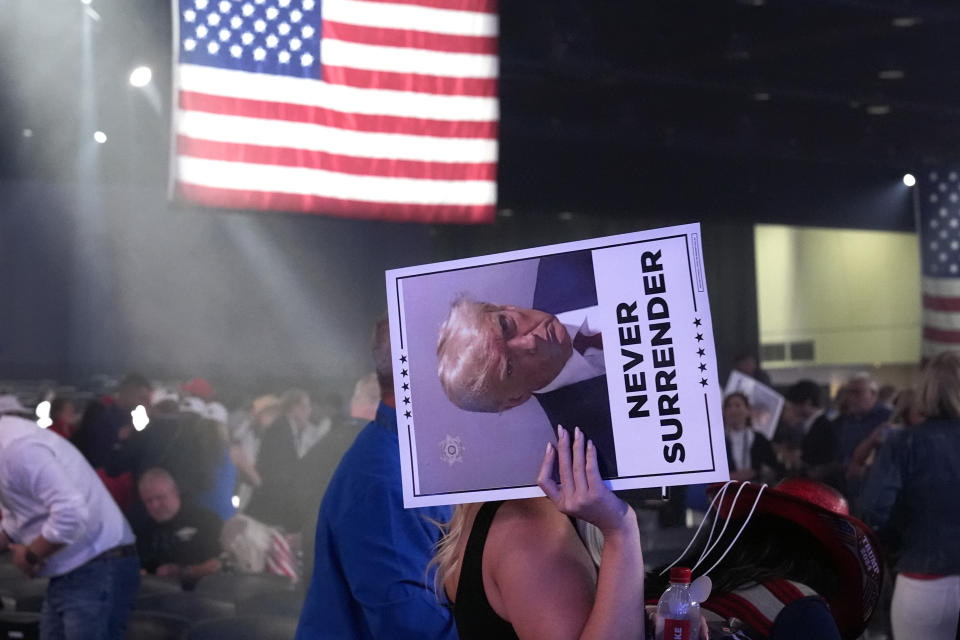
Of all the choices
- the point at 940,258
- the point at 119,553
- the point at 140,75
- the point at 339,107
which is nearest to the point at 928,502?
the point at 119,553

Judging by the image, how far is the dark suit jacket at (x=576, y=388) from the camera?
1.59 m

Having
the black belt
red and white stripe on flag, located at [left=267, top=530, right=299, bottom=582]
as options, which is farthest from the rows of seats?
red and white stripe on flag, located at [left=267, top=530, right=299, bottom=582]

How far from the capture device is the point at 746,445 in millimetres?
8234

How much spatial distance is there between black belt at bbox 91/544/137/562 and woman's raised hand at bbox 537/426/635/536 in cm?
344

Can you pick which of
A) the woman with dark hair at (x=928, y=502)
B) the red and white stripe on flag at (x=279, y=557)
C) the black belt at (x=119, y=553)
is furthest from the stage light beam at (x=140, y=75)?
the woman with dark hair at (x=928, y=502)

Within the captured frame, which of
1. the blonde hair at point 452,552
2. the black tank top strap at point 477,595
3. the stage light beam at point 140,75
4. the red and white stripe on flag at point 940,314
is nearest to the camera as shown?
the black tank top strap at point 477,595

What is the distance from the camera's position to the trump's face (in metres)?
1.64

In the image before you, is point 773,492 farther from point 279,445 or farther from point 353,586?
point 279,445

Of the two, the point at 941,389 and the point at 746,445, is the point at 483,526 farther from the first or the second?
the point at 746,445

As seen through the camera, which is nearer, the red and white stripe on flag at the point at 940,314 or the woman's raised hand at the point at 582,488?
the woman's raised hand at the point at 582,488

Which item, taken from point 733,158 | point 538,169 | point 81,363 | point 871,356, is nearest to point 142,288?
point 81,363

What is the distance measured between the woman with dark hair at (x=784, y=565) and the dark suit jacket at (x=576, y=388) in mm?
393

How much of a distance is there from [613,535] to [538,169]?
11593 mm

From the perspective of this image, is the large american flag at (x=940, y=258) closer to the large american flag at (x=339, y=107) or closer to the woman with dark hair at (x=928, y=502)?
the large american flag at (x=339, y=107)
